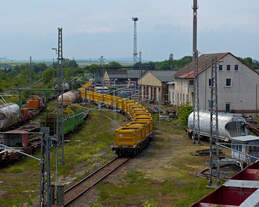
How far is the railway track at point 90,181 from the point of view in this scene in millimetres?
21289

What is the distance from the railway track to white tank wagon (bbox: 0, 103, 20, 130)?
16.3 meters

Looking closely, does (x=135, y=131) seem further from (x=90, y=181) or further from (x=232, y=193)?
(x=232, y=193)

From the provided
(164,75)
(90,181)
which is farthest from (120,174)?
(164,75)

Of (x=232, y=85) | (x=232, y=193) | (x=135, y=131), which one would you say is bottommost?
(x=232, y=193)

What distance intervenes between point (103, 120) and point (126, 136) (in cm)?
2470

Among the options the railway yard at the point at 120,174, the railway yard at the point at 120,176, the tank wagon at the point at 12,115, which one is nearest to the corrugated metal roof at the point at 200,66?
the railway yard at the point at 120,176

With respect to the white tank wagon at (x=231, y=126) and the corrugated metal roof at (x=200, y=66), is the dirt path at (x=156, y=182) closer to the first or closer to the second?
the white tank wagon at (x=231, y=126)

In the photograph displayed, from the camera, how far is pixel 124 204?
804 inches

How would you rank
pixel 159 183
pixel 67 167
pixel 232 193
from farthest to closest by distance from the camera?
pixel 67 167 < pixel 159 183 < pixel 232 193

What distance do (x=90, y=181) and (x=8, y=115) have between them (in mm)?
21131

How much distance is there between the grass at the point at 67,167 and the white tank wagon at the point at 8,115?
6983 millimetres

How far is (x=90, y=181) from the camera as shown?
24609 mm

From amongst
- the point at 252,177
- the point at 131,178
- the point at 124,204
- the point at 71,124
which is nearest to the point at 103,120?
the point at 71,124

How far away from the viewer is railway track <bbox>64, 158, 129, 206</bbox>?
21.3m
